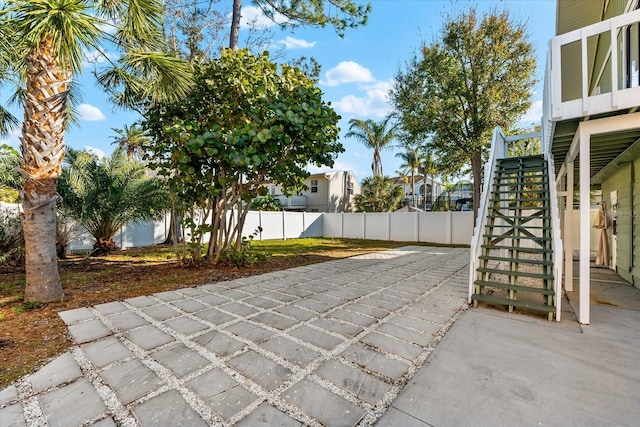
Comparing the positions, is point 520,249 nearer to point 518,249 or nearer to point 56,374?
point 518,249

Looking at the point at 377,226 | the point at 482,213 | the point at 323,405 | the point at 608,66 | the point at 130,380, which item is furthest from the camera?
the point at 377,226

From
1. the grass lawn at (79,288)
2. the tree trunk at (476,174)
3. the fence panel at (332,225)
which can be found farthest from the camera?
the fence panel at (332,225)

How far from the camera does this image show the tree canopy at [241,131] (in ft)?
16.3

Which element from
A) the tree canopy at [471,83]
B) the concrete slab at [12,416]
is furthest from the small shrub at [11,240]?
the tree canopy at [471,83]

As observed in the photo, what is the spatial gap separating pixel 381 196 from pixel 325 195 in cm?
444

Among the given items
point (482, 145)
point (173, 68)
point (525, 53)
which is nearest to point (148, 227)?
point (173, 68)

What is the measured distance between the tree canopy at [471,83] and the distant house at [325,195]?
36.5ft

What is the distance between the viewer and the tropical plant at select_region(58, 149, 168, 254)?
6.88m

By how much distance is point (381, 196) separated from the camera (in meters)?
18.9

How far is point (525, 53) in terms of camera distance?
31.4 feet

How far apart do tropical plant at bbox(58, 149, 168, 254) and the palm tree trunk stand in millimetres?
3192

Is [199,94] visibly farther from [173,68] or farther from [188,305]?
[188,305]

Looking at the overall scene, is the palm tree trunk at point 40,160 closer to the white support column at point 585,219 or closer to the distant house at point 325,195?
the white support column at point 585,219

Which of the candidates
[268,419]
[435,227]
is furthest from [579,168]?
[435,227]
